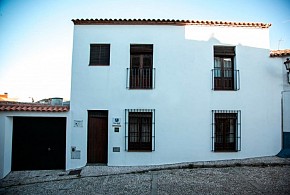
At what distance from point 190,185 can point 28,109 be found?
21.4 feet

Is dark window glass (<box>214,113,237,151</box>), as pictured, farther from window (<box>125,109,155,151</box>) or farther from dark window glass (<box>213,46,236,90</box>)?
window (<box>125,109,155,151</box>)

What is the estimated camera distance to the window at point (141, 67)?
7812 millimetres

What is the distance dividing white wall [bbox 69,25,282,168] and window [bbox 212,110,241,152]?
0.21 meters

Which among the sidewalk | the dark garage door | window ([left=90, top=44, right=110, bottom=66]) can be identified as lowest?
the sidewalk

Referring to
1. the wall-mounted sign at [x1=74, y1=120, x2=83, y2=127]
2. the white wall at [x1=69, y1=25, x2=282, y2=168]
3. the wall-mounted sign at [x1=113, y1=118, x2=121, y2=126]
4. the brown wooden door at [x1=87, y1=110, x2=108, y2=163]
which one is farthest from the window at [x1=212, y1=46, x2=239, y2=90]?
the wall-mounted sign at [x1=74, y1=120, x2=83, y2=127]

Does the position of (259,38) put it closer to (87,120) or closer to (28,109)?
(87,120)

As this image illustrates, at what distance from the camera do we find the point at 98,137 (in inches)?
301

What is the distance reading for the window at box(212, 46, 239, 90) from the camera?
8.00 meters

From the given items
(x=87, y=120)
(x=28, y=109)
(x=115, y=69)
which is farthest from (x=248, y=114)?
(x=28, y=109)

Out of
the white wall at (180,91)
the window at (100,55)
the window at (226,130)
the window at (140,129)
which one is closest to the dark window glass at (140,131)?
the window at (140,129)

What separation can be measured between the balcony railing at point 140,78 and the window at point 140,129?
108cm

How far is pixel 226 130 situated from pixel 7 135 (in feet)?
29.1

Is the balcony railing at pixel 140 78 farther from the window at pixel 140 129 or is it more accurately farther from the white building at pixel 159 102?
the window at pixel 140 129

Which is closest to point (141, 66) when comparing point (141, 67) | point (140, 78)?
point (141, 67)
